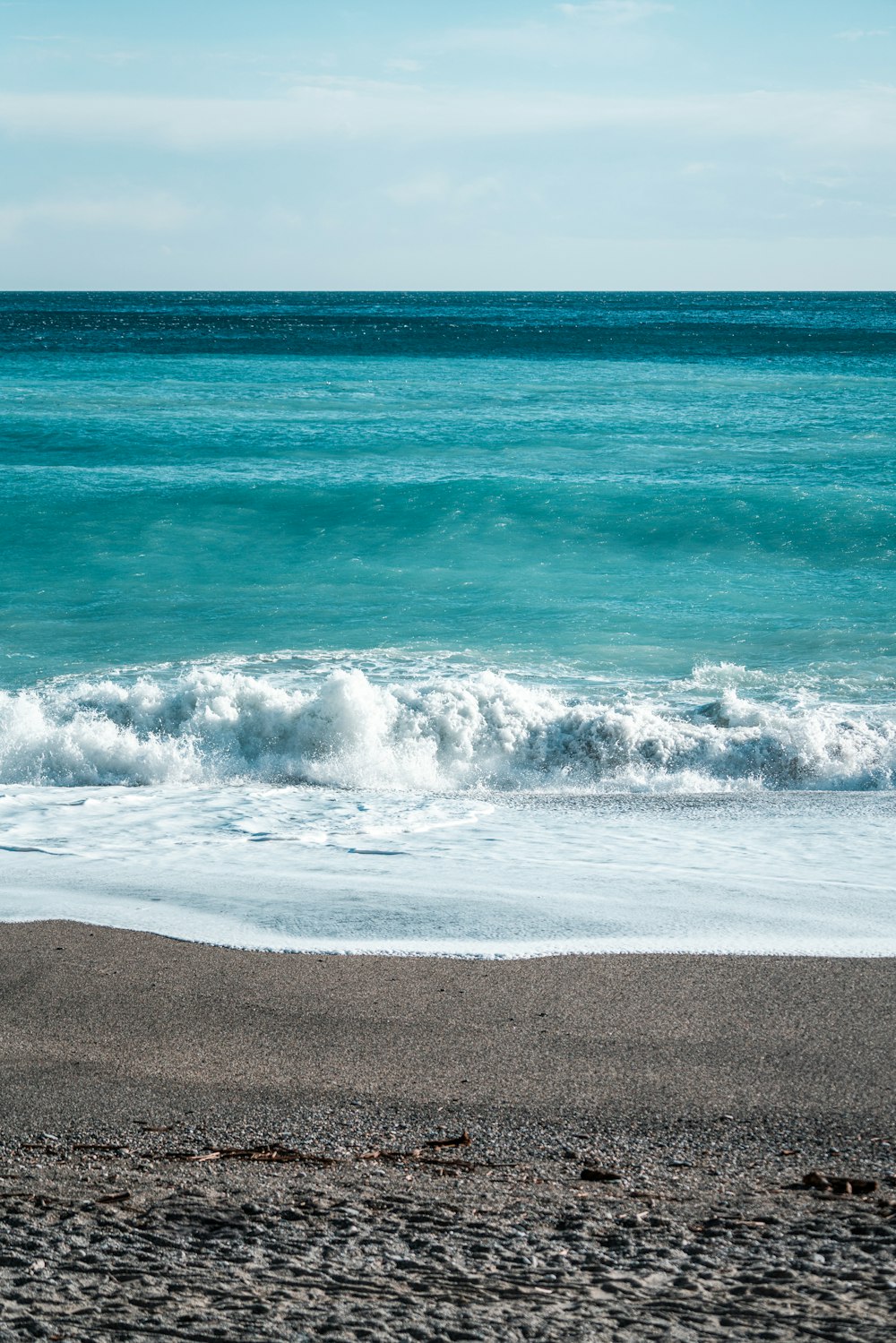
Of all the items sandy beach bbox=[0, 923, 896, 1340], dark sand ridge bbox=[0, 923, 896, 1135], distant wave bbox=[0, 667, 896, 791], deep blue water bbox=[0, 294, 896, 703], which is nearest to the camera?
sandy beach bbox=[0, 923, 896, 1340]

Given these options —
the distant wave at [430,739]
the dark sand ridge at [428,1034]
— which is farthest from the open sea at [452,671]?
the dark sand ridge at [428,1034]

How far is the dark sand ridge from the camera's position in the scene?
11.9ft

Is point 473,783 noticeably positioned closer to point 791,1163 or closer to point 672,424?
point 791,1163

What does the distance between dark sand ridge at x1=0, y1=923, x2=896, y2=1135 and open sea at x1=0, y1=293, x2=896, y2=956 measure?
0.89ft

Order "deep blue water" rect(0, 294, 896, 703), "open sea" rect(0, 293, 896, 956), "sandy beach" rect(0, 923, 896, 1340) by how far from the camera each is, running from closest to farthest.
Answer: "sandy beach" rect(0, 923, 896, 1340) → "open sea" rect(0, 293, 896, 956) → "deep blue water" rect(0, 294, 896, 703)

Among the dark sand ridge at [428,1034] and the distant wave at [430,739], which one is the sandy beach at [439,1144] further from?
the distant wave at [430,739]

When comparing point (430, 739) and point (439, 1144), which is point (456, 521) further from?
point (439, 1144)

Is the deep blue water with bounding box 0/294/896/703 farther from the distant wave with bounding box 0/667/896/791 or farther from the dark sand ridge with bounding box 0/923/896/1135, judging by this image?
the dark sand ridge with bounding box 0/923/896/1135

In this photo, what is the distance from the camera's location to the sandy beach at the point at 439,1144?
239 centimetres

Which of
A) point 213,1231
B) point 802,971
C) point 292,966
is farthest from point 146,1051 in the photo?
point 802,971

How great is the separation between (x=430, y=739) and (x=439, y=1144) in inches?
215

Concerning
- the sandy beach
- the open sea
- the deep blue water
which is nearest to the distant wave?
the open sea

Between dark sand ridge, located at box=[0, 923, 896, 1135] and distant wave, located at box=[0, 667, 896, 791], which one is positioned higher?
distant wave, located at box=[0, 667, 896, 791]

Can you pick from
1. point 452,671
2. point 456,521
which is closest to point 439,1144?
point 452,671
